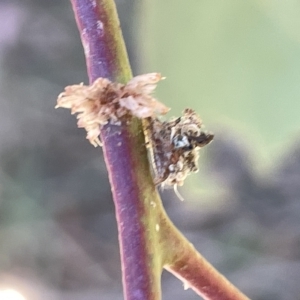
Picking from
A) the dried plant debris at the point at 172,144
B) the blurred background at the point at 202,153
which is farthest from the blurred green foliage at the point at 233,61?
the dried plant debris at the point at 172,144

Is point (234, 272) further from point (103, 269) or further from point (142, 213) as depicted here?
point (142, 213)

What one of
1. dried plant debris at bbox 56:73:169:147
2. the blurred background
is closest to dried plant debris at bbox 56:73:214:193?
dried plant debris at bbox 56:73:169:147

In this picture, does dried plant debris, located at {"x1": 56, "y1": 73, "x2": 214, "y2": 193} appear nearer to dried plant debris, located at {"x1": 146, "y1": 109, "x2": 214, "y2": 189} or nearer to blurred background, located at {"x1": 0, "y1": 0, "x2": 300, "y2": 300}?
dried plant debris, located at {"x1": 146, "y1": 109, "x2": 214, "y2": 189}

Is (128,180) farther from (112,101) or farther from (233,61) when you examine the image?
(233,61)

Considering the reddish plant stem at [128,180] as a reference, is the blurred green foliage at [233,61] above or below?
above

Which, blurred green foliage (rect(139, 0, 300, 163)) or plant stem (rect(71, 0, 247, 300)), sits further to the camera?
blurred green foliage (rect(139, 0, 300, 163))

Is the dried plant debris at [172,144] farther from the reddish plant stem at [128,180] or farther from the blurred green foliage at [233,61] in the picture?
the blurred green foliage at [233,61]

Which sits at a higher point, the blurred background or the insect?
the blurred background
